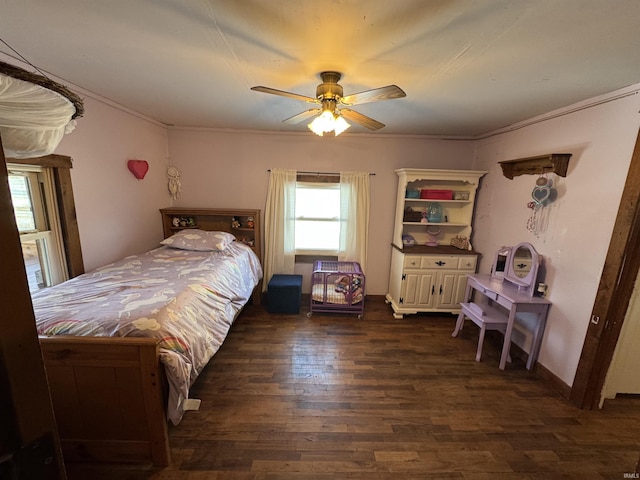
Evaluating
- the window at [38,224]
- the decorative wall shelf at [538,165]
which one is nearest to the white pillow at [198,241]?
the window at [38,224]

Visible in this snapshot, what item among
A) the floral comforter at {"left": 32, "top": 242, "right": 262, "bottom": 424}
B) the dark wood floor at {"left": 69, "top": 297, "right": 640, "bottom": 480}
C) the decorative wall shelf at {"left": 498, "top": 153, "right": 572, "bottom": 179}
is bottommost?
the dark wood floor at {"left": 69, "top": 297, "right": 640, "bottom": 480}

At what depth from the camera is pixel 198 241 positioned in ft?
10.1

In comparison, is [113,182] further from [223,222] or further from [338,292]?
[338,292]

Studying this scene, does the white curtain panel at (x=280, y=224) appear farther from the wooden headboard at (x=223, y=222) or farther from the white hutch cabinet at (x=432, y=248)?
the white hutch cabinet at (x=432, y=248)

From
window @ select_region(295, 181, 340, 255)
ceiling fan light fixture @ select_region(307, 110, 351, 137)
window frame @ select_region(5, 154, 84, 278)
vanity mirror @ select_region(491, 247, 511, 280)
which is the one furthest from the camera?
window @ select_region(295, 181, 340, 255)

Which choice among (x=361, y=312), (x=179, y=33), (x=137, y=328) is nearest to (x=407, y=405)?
(x=361, y=312)

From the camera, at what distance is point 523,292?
2.38 metres

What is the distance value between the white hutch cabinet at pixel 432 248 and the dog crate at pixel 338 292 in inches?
20.1

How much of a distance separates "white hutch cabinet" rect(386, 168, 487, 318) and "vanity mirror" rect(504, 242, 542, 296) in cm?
63

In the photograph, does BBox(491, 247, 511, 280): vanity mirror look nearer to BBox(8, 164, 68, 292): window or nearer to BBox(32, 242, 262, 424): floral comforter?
BBox(32, 242, 262, 424): floral comforter

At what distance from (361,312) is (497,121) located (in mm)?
2559

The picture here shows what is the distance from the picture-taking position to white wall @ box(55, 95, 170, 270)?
2.30 meters

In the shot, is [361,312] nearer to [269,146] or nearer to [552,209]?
[552,209]

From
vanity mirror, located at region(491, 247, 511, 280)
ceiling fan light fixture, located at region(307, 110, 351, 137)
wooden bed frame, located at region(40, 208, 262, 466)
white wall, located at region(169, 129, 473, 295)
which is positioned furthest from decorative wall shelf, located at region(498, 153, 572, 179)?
wooden bed frame, located at region(40, 208, 262, 466)
